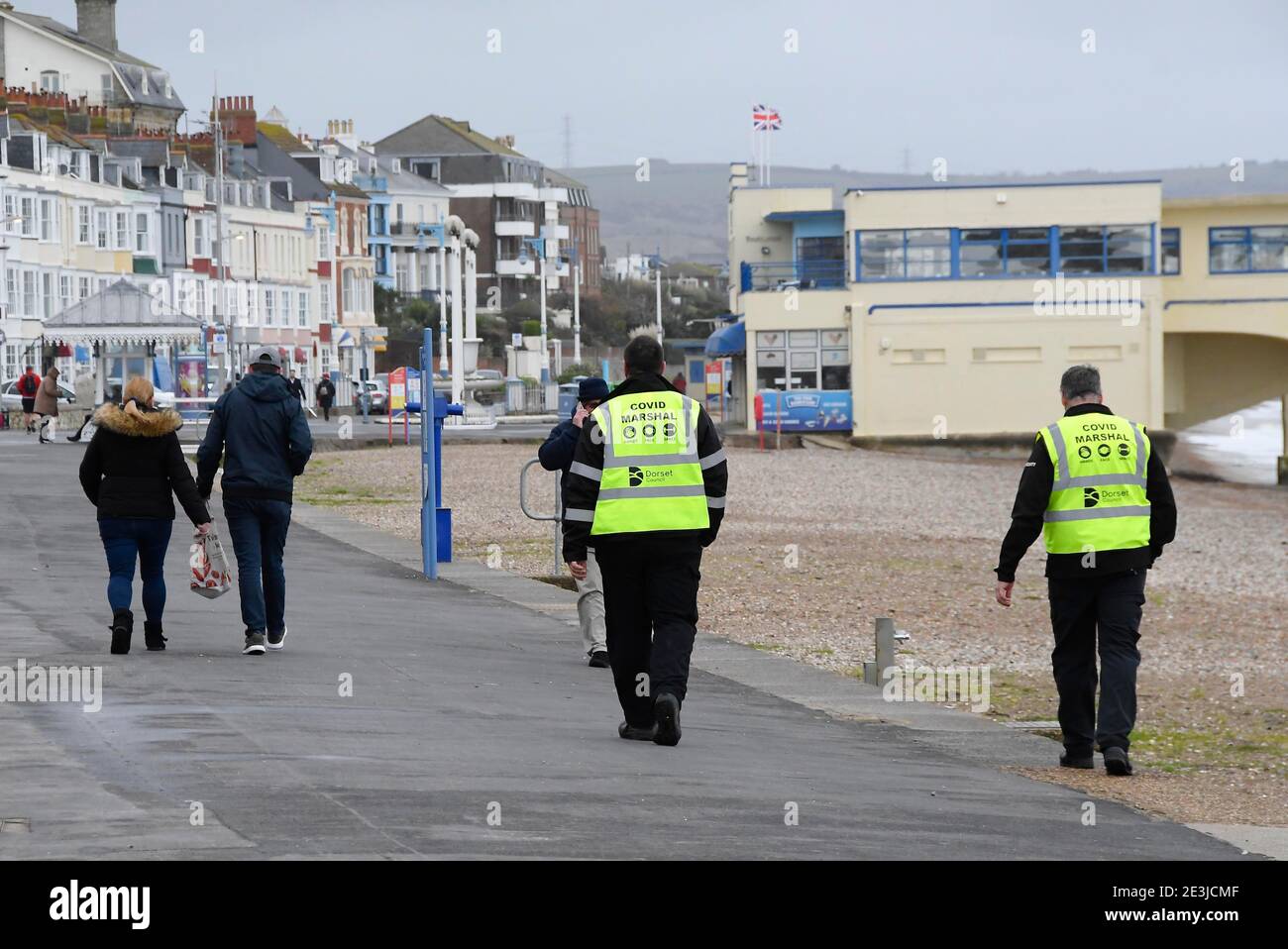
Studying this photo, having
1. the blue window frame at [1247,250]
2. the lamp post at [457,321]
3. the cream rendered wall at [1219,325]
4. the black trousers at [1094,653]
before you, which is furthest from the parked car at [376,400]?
the black trousers at [1094,653]

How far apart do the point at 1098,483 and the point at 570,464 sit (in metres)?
3.60

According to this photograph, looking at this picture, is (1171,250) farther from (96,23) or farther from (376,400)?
(96,23)

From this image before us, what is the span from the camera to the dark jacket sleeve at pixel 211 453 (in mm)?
13078

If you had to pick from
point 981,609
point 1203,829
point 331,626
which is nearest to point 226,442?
point 331,626

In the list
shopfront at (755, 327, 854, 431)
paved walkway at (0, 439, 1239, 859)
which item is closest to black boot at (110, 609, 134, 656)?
paved walkway at (0, 439, 1239, 859)

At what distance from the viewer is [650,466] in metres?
10.0

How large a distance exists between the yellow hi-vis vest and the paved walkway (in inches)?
44.1

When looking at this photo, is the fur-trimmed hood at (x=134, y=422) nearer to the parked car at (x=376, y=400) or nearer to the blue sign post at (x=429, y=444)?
the blue sign post at (x=429, y=444)

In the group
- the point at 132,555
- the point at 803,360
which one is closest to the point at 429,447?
the point at 132,555

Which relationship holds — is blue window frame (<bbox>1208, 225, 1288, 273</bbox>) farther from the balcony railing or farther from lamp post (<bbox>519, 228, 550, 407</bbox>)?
lamp post (<bbox>519, 228, 550, 407</bbox>)

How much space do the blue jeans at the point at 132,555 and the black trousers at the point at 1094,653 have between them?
5.56m
